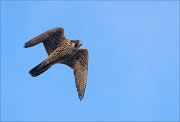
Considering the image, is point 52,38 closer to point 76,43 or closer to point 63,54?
point 63,54

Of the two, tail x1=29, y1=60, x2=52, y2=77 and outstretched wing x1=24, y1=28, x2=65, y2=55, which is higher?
outstretched wing x1=24, y1=28, x2=65, y2=55

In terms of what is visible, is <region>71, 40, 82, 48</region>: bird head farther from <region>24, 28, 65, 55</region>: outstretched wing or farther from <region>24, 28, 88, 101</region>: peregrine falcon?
<region>24, 28, 65, 55</region>: outstretched wing

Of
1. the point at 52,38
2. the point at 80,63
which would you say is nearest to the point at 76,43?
the point at 52,38

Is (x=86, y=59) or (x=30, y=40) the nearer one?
(x=30, y=40)

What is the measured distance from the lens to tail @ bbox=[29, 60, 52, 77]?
1192 inches

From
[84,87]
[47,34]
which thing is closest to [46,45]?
[47,34]

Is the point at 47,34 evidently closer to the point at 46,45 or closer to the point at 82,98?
the point at 46,45

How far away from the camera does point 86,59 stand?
32.6 metres

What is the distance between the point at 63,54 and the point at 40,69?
160 cm

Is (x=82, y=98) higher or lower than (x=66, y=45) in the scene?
lower

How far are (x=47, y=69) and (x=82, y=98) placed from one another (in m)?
2.36

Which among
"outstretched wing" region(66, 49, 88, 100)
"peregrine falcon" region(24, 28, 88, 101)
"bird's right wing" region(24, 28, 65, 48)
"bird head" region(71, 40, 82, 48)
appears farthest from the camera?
"outstretched wing" region(66, 49, 88, 100)

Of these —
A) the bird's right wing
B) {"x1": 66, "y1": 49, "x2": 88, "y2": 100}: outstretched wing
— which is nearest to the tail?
the bird's right wing

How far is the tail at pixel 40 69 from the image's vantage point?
99.3 feet
